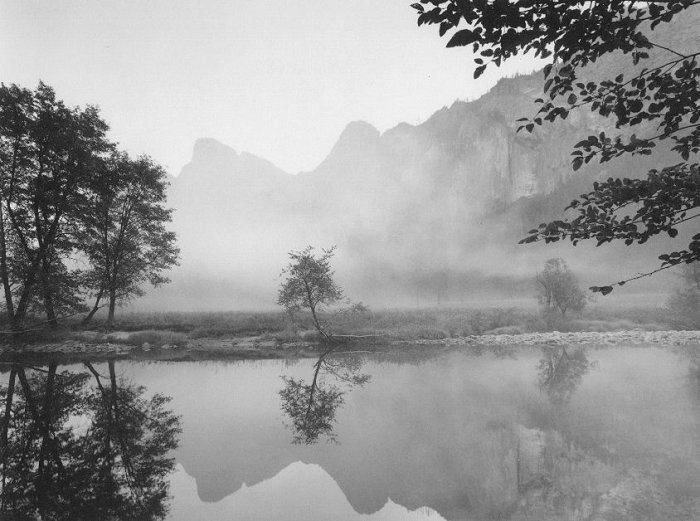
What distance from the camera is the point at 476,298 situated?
11450 cm

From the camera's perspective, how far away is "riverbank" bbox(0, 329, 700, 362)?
65.2 ft

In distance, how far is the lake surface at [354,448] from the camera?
5.02 m

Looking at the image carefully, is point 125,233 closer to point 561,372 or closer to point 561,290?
point 561,372

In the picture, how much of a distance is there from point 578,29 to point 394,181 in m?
204

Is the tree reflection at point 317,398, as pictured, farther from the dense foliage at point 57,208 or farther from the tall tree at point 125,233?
the tall tree at point 125,233

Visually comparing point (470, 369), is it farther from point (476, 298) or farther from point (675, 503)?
point (476, 298)

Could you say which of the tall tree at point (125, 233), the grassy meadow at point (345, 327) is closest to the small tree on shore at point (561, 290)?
the grassy meadow at point (345, 327)

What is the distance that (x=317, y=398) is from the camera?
11.0 metres

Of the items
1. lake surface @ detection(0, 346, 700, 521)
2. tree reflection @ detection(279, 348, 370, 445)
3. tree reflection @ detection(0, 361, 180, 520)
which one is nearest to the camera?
tree reflection @ detection(0, 361, 180, 520)

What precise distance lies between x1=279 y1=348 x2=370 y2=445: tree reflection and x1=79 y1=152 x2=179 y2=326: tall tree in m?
19.6

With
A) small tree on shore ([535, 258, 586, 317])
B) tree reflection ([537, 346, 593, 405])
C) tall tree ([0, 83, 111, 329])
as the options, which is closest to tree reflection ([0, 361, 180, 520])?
tree reflection ([537, 346, 593, 405])

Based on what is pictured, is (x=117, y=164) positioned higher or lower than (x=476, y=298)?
higher

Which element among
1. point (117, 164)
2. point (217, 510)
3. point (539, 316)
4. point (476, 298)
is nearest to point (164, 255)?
point (117, 164)

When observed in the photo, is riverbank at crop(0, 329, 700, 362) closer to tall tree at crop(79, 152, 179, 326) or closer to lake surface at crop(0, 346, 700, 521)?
tall tree at crop(79, 152, 179, 326)
